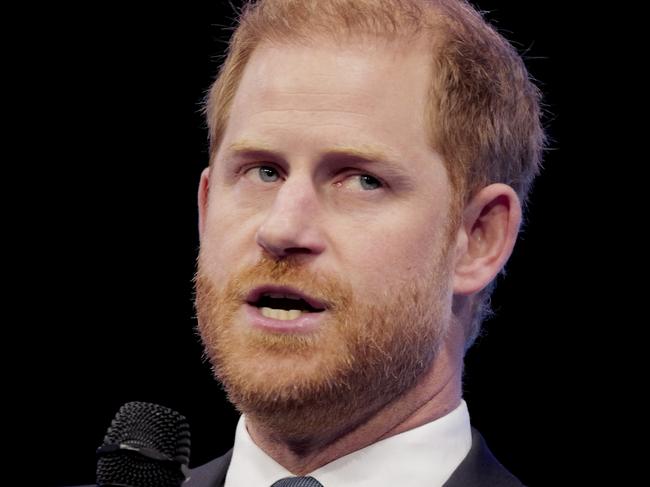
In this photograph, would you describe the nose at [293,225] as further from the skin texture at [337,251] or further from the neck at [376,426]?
the neck at [376,426]

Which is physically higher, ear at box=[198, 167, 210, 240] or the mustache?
the mustache

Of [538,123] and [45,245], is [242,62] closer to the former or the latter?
[538,123]

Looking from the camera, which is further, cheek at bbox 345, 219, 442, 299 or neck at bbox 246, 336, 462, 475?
neck at bbox 246, 336, 462, 475

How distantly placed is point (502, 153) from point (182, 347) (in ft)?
5.37

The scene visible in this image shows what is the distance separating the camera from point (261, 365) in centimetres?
251

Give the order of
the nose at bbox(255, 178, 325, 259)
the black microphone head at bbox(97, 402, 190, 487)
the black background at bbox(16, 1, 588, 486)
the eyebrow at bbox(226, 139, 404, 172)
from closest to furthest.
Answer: the black microphone head at bbox(97, 402, 190, 487) → the nose at bbox(255, 178, 325, 259) → the eyebrow at bbox(226, 139, 404, 172) → the black background at bbox(16, 1, 588, 486)

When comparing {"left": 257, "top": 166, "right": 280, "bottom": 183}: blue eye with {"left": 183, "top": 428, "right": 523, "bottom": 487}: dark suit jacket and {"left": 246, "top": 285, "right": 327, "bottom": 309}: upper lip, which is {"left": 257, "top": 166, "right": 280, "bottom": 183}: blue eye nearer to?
{"left": 246, "top": 285, "right": 327, "bottom": 309}: upper lip

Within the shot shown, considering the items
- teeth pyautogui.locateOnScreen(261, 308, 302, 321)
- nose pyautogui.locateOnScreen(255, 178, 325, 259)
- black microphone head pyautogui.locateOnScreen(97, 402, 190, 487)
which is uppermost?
nose pyautogui.locateOnScreen(255, 178, 325, 259)

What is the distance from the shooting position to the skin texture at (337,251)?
98.2 inches

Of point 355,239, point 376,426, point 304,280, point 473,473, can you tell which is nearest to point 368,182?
point 355,239

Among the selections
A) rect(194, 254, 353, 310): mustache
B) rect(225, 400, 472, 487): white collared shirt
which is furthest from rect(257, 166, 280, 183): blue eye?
rect(225, 400, 472, 487): white collared shirt

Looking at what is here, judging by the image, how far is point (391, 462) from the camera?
2.62m

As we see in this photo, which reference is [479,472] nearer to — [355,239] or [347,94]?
[355,239]

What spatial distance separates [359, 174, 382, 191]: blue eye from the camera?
2604 millimetres
